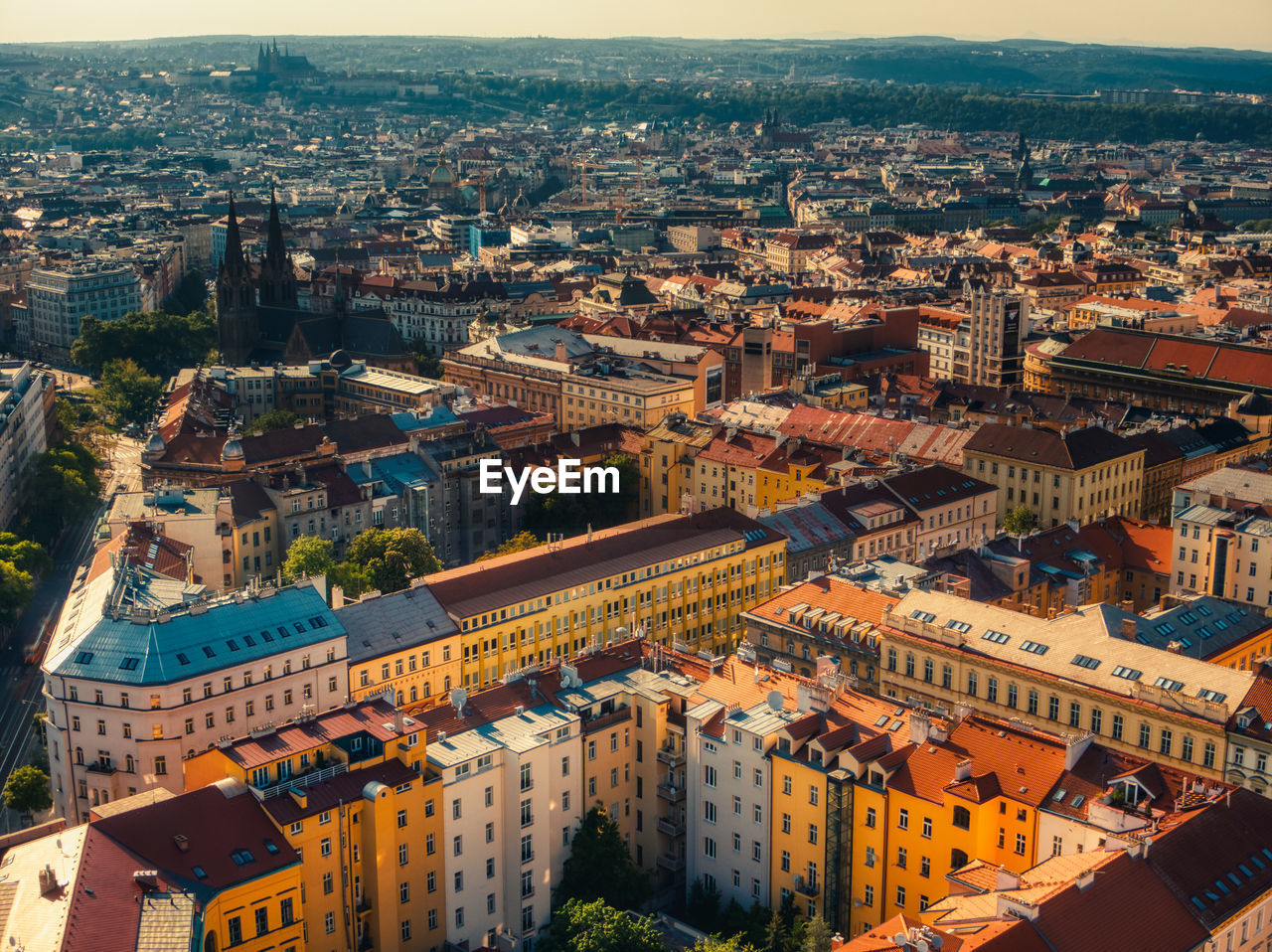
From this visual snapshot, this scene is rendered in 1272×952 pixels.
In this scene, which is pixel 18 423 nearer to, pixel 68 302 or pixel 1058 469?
pixel 68 302

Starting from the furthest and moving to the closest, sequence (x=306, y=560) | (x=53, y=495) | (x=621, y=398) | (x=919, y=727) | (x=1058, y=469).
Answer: (x=621, y=398)
(x=53, y=495)
(x=1058, y=469)
(x=306, y=560)
(x=919, y=727)

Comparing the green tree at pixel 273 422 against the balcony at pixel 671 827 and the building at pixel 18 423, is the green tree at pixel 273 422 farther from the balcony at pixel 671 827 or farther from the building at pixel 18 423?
the balcony at pixel 671 827

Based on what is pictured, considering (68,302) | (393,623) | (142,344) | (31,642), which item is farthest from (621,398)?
(68,302)

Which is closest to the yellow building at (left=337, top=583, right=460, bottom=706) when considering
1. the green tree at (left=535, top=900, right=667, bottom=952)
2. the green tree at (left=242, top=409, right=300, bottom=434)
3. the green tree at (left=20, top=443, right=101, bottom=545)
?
the green tree at (left=535, top=900, right=667, bottom=952)

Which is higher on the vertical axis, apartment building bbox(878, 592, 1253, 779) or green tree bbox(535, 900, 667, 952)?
apartment building bbox(878, 592, 1253, 779)

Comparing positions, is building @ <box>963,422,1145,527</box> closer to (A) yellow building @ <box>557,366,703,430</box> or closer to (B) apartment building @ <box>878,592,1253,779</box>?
(A) yellow building @ <box>557,366,703,430</box>

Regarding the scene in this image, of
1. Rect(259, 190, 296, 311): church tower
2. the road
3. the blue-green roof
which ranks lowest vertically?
the road

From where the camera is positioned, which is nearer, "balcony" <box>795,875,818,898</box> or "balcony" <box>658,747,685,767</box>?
"balcony" <box>795,875,818,898</box>
